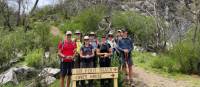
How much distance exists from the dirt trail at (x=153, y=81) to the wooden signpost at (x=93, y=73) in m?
3.18

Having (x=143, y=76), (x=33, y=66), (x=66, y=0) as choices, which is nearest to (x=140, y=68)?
(x=143, y=76)

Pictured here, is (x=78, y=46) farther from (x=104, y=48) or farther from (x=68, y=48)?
(x=104, y=48)

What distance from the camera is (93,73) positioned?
11.8 metres

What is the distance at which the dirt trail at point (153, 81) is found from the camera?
1562 centimetres

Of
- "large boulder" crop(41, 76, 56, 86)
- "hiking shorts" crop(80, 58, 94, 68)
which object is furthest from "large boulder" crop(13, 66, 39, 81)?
"hiking shorts" crop(80, 58, 94, 68)

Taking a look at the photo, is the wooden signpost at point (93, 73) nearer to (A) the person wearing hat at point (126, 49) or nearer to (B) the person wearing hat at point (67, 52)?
(B) the person wearing hat at point (67, 52)

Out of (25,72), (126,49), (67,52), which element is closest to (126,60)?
(126,49)

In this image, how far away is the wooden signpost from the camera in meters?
11.6

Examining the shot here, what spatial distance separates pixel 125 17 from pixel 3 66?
1270 centimetres

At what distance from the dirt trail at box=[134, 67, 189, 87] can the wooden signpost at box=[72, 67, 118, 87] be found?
318cm

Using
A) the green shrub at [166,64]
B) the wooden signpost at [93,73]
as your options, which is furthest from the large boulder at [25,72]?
the wooden signpost at [93,73]

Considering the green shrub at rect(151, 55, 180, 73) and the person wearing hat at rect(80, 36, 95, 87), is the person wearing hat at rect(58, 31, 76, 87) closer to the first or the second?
the person wearing hat at rect(80, 36, 95, 87)

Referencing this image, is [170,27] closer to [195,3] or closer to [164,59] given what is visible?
[195,3]

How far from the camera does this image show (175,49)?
794 inches
